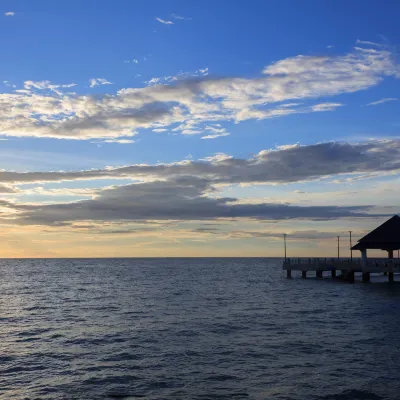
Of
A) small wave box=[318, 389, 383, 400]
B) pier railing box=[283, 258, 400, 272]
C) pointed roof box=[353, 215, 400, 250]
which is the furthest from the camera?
pier railing box=[283, 258, 400, 272]

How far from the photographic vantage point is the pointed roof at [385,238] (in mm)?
59369

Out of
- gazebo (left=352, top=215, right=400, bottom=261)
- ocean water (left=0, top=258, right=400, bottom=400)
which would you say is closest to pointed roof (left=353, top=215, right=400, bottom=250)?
gazebo (left=352, top=215, right=400, bottom=261)

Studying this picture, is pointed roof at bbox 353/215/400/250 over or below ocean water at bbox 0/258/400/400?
over

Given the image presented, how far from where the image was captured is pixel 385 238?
59719 mm

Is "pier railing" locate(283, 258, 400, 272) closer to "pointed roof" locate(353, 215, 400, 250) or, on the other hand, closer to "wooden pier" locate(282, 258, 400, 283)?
"wooden pier" locate(282, 258, 400, 283)

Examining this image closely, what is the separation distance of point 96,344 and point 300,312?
18.6 meters

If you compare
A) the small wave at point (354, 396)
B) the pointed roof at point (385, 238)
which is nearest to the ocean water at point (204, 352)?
the small wave at point (354, 396)

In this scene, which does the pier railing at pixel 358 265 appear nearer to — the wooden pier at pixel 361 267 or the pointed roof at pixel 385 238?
the wooden pier at pixel 361 267

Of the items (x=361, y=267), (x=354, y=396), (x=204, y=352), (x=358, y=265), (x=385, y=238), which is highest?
(x=385, y=238)

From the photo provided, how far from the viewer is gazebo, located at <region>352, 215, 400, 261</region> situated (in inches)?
2338

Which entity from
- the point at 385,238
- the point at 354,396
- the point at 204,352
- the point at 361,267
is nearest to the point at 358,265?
the point at 361,267

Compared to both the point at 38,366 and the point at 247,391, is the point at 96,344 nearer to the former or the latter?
the point at 38,366

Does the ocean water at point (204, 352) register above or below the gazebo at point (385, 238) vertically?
below

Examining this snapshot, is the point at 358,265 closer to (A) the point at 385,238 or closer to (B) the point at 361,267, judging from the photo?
(B) the point at 361,267
